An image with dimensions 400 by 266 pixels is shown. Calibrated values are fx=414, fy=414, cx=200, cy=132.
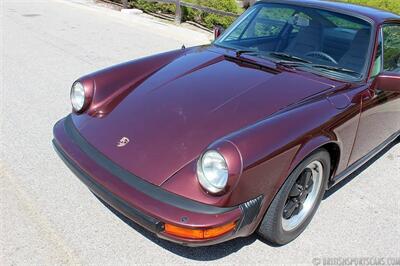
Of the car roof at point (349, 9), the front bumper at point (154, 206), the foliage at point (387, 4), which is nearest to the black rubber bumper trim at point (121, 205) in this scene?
A: the front bumper at point (154, 206)

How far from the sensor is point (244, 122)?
263cm

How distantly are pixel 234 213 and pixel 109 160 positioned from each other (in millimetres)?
862

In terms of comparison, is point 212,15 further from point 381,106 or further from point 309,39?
point 381,106

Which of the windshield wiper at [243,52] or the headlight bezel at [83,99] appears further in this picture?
the windshield wiper at [243,52]

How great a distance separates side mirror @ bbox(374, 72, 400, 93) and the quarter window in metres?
0.34

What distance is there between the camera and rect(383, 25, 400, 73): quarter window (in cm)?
352

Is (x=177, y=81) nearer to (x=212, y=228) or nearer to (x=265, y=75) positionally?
(x=265, y=75)

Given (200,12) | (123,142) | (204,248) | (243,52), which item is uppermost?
(243,52)

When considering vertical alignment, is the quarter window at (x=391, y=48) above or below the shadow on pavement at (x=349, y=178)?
above

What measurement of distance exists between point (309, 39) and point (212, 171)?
180cm

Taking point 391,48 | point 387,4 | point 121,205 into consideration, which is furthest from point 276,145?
point 387,4

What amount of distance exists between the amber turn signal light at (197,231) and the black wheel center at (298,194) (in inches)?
26.6

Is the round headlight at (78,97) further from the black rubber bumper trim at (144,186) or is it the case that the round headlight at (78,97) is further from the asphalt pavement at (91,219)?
the asphalt pavement at (91,219)

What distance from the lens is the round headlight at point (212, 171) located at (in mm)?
2215
